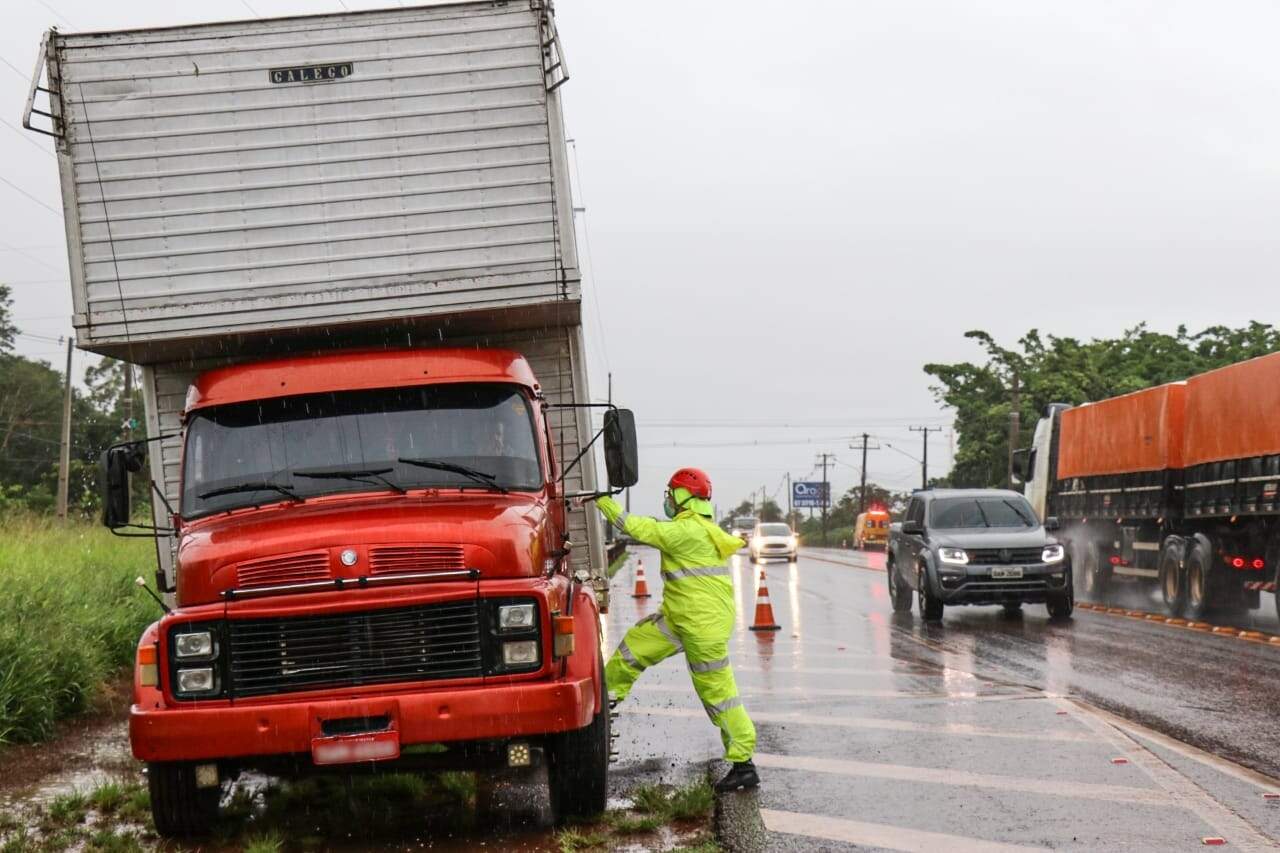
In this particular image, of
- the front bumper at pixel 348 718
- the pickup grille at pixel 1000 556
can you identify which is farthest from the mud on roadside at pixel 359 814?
the pickup grille at pixel 1000 556

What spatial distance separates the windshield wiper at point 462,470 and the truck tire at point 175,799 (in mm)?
1803

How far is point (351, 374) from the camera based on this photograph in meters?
8.28

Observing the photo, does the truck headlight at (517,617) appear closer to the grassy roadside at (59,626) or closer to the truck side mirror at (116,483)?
the truck side mirror at (116,483)

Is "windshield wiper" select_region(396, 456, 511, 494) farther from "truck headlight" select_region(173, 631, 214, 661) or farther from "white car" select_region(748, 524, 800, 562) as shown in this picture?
"white car" select_region(748, 524, 800, 562)

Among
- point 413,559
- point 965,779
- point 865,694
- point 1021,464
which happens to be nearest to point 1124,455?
point 1021,464

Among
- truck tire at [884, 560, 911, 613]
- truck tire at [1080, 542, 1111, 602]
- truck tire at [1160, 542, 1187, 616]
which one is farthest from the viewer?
truck tire at [1080, 542, 1111, 602]

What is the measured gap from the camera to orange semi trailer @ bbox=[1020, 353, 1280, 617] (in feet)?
60.7

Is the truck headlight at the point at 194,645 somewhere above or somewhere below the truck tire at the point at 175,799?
above

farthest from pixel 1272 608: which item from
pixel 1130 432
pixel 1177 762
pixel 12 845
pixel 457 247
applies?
pixel 12 845

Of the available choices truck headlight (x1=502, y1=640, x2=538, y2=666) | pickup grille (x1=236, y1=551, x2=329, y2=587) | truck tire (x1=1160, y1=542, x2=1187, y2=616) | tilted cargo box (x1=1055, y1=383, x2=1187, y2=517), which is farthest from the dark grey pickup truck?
pickup grille (x1=236, y1=551, x2=329, y2=587)

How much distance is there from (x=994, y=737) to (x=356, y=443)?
439cm

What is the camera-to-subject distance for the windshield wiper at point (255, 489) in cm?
770

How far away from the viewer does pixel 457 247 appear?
9.21 metres

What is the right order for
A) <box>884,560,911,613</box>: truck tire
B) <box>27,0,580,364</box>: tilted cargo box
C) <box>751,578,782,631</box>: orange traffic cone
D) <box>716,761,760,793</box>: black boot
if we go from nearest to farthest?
<box>716,761,760,793</box>: black boot → <box>27,0,580,364</box>: tilted cargo box → <box>751,578,782,631</box>: orange traffic cone → <box>884,560,911,613</box>: truck tire
